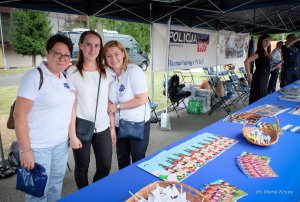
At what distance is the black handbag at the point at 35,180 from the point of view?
1440 mm

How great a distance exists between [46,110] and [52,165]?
39cm

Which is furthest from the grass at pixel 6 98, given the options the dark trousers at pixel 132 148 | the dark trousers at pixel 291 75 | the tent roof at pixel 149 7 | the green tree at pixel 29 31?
the green tree at pixel 29 31

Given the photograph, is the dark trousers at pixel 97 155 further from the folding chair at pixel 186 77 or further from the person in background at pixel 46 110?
the folding chair at pixel 186 77

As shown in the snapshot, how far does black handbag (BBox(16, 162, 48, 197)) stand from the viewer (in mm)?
1440

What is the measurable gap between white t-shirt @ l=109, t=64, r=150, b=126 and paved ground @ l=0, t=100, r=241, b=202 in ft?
3.93

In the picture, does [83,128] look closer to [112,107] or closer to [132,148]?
[112,107]

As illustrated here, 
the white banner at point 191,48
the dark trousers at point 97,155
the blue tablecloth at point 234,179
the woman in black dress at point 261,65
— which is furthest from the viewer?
the white banner at point 191,48

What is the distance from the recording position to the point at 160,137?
4227 mm

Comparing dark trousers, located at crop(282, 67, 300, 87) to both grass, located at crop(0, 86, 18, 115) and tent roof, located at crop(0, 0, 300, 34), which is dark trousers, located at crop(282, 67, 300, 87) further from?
grass, located at crop(0, 86, 18, 115)

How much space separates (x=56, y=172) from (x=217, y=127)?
48.2 inches

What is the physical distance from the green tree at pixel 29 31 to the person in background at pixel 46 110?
1767cm

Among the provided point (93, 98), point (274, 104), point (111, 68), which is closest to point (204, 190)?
point (93, 98)

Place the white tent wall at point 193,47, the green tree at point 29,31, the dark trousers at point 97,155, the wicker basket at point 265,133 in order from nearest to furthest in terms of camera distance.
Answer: the wicker basket at point 265,133
the dark trousers at point 97,155
the white tent wall at point 193,47
the green tree at point 29,31

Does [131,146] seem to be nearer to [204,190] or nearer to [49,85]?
[49,85]
